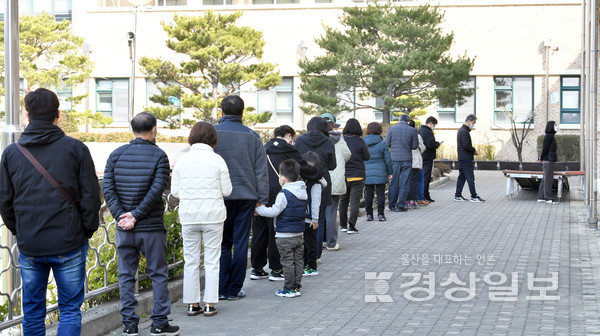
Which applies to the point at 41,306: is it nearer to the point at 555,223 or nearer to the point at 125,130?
the point at 555,223

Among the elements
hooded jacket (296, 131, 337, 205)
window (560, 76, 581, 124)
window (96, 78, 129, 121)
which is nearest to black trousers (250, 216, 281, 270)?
hooded jacket (296, 131, 337, 205)

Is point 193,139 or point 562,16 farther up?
point 562,16

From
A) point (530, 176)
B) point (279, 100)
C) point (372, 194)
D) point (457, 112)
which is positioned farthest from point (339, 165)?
point (279, 100)

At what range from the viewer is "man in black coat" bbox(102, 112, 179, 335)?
6.45 metres

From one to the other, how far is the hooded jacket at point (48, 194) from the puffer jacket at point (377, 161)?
9.56 m

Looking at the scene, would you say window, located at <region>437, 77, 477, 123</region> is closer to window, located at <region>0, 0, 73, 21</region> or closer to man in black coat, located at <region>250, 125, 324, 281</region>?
window, located at <region>0, 0, 73, 21</region>

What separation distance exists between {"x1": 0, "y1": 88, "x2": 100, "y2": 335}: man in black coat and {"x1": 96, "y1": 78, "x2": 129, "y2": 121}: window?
37496mm

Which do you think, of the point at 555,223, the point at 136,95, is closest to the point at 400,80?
the point at 555,223

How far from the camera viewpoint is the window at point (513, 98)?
38.1m

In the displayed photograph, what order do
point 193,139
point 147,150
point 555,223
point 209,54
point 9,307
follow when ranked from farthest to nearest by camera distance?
point 209,54
point 555,223
point 193,139
point 147,150
point 9,307

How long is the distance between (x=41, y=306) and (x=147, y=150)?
5.20 feet

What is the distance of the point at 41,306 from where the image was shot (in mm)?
5324

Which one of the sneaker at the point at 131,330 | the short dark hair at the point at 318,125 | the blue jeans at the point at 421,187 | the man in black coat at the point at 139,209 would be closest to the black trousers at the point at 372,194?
the blue jeans at the point at 421,187

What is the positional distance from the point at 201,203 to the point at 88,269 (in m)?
1.06
